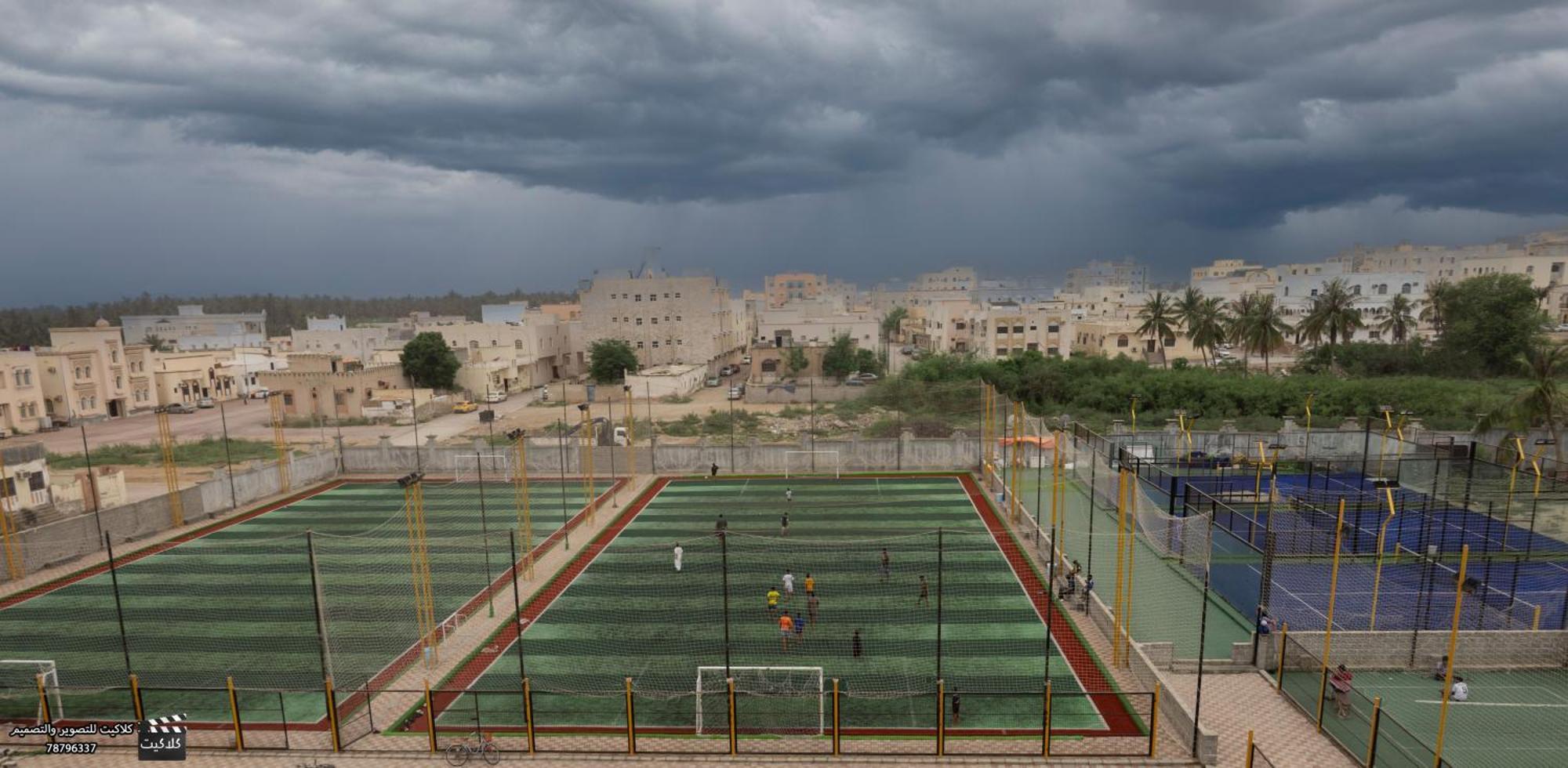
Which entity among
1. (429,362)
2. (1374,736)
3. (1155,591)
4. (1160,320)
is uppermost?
(1160,320)

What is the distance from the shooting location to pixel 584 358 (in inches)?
2726

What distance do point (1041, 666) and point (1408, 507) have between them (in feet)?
51.7

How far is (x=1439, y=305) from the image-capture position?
163ft

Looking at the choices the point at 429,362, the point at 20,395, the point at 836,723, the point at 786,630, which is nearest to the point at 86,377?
the point at 20,395

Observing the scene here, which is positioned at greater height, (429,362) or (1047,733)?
(429,362)

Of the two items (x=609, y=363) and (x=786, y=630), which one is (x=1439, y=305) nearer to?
(x=786, y=630)

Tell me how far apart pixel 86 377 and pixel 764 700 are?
5576 cm

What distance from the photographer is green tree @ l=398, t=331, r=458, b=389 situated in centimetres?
5097

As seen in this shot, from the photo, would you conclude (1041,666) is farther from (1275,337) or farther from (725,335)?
(725,335)

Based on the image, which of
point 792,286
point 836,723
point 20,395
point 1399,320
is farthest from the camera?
point 792,286

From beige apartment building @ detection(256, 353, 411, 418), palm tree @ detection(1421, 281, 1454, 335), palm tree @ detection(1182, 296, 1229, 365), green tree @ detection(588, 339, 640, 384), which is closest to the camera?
beige apartment building @ detection(256, 353, 411, 418)

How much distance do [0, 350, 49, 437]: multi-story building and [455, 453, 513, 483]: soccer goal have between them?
31883 millimetres

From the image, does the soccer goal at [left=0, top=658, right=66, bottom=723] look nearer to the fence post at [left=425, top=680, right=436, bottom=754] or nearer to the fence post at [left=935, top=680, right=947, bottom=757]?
the fence post at [left=425, top=680, right=436, bottom=754]

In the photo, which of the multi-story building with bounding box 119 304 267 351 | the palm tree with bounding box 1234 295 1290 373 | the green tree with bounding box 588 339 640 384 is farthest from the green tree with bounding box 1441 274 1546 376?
the multi-story building with bounding box 119 304 267 351
